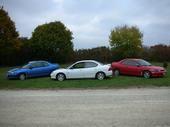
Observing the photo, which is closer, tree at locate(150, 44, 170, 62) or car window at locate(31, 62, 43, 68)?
car window at locate(31, 62, 43, 68)

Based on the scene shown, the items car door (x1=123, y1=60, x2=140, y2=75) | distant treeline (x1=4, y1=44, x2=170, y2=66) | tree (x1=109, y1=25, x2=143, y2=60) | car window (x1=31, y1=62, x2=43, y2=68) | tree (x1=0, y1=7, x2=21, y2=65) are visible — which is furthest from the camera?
tree (x1=109, y1=25, x2=143, y2=60)

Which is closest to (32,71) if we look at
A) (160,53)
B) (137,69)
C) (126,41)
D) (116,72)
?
(116,72)

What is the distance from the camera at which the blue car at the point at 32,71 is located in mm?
28297

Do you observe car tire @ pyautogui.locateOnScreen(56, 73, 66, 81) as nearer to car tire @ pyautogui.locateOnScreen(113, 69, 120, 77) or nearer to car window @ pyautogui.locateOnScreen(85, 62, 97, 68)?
car window @ pyautogui.locateOnScreen(85, 62, 97, 68)

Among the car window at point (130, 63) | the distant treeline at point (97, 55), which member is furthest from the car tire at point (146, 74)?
the distant treeline at point (97, 55)

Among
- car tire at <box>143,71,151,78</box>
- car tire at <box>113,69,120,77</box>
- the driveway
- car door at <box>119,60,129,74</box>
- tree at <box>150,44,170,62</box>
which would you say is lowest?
the driveway

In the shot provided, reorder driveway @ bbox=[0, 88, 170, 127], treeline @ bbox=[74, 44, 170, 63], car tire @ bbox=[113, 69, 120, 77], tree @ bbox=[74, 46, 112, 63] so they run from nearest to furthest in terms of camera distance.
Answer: driveway @ bbox=[0, 88, 170, 127], car tire @ bbox=[113, 69, 120, 77], tree @ bbox=[74, 46, 112, 63], treeline @ bbox=[74, 44, 170, 63]

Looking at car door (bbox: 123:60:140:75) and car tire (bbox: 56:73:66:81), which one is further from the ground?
car door (bbox: 123:60:140:75)

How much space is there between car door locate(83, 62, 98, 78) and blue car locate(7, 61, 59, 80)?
4221 mm

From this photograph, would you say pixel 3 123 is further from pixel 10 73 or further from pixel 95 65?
pixel 10 73

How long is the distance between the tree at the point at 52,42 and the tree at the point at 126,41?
24.6 feet

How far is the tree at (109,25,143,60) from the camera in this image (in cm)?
5347

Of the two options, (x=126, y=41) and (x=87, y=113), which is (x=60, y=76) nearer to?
(x=87, y=113)

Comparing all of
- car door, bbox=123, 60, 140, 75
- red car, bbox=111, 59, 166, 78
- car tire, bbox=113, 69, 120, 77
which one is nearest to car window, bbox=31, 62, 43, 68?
red car, bbox=111, 59, 166, 78
